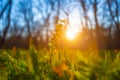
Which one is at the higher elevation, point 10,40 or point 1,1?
point 1,1

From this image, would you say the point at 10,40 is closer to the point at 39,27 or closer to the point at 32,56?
the point at 39,27

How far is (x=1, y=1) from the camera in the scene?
131ft

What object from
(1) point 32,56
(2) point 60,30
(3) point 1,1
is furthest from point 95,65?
(3) point 1,1

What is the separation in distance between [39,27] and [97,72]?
66778mm

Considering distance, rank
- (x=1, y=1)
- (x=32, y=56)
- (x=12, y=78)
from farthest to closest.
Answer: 1. (x=1, y=1)
2. (x=12, y=78)
3. (x=32, y=56)

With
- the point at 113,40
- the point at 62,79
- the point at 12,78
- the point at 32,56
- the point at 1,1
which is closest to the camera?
the point at 32,56

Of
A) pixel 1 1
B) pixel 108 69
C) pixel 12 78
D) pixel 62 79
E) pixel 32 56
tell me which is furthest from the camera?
pixel 1 1

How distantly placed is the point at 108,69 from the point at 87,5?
1709 inches

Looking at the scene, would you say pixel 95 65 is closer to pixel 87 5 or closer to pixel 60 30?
pixel 60 30

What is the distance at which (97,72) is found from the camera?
26.6 inches

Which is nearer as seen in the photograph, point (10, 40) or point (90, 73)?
point (90, 73)

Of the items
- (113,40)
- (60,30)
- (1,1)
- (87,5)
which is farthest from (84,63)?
(113,40)

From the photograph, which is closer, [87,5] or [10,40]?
[87,5]

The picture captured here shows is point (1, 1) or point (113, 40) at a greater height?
point (1, 1)
